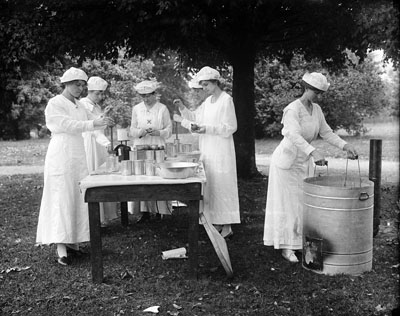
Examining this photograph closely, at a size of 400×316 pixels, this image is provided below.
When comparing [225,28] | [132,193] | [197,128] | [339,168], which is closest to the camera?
[132,193]

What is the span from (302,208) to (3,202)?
632 centimetres

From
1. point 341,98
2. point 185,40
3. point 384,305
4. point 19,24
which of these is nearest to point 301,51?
point 185,40

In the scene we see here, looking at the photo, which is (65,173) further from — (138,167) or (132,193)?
(132,193)

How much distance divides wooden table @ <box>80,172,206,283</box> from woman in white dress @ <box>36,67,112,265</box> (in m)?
0.76

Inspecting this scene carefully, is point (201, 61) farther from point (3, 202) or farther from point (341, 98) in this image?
point (341, 98)

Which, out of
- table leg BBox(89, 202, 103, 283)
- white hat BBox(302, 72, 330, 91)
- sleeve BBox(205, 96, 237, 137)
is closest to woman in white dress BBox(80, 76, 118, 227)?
sleeve BBox(205, 96, 237, 137)

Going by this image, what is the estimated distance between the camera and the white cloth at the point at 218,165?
651 cm

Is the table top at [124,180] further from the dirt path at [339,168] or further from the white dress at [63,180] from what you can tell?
the dirt path at [339,168]

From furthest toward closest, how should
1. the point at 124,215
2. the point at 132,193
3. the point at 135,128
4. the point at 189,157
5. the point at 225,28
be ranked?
1. the point at 225,28
2. the point at 124,215
3. the point at 135,128
4. the point at 189,157
5. the point at 132,193

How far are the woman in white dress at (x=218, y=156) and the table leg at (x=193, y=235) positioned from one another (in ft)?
4.95

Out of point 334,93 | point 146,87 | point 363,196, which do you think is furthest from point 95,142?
point 334,93

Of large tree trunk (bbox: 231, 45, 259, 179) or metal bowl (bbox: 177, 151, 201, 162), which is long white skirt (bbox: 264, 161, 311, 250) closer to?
metal bowl (bbox: 177, 151, 201, 162)

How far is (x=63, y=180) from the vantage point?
569cm

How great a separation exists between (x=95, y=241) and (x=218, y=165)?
2.10 metres
